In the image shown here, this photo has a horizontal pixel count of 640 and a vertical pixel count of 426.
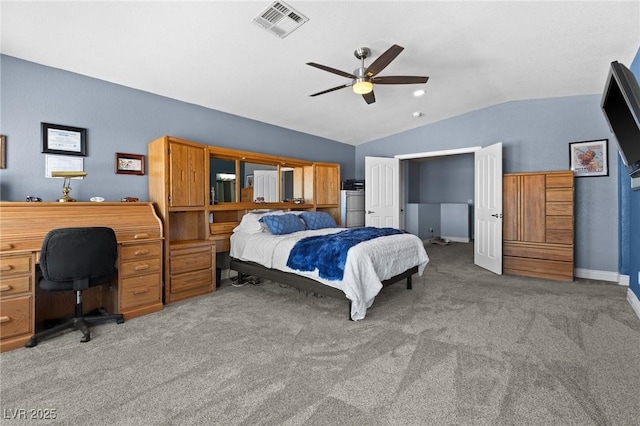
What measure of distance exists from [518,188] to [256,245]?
160 inches

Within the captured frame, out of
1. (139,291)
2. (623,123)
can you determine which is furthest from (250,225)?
(623,123)

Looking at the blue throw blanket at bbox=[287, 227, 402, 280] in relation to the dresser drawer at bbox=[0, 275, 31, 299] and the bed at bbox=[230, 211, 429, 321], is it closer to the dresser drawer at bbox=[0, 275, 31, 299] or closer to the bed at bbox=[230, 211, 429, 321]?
the bed at bbox=[230, 211, 429, 321]

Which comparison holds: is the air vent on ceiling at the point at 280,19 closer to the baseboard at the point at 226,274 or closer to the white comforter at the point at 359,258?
the white comforter at the point at 359,258

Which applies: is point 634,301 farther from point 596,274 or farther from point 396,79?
point 396,79

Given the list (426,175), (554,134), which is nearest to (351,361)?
(554,134)

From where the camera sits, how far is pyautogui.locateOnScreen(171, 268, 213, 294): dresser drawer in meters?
3.42

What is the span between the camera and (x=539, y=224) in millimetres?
4383

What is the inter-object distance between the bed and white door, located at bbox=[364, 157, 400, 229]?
1.59 metres

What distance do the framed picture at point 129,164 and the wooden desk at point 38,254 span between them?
56 cm

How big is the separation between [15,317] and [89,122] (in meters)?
2.04

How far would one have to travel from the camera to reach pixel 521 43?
10.2ft

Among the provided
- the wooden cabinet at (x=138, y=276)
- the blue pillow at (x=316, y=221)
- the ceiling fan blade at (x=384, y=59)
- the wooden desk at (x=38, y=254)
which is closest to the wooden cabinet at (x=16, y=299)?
the wooden desk at (x=38, y=254)

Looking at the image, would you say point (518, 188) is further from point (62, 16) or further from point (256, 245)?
point (62, 16)

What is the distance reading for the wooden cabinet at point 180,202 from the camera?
11.1 ft
